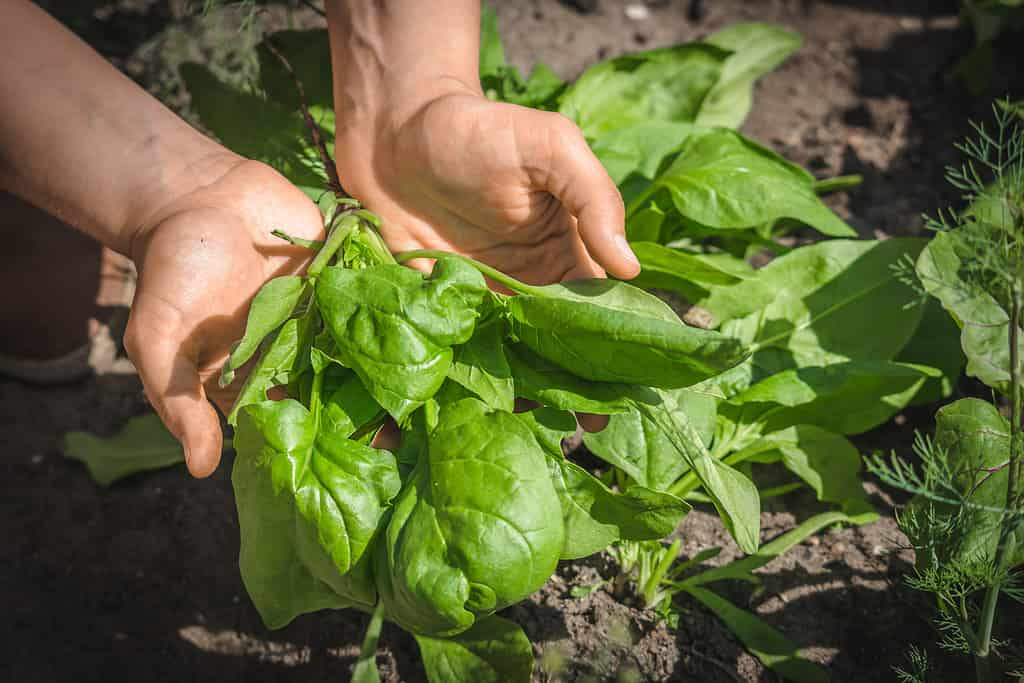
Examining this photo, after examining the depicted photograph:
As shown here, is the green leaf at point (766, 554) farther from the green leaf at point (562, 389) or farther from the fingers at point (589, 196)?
the fingers at point (589, 196)

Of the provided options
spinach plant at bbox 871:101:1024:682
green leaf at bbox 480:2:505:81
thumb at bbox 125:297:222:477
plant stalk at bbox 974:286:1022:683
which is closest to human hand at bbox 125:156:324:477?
thumb at bbox 125:297:222:477

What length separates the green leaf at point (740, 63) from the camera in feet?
6.24

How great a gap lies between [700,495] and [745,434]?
14 cm

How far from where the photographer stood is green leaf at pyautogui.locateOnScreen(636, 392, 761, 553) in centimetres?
102

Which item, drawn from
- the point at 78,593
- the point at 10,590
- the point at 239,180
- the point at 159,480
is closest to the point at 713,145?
the point at 239,180

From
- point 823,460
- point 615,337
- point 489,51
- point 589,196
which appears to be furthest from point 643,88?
point 615,337

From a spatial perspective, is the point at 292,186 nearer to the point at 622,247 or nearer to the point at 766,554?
the point at 622,247

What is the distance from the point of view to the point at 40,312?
196cm

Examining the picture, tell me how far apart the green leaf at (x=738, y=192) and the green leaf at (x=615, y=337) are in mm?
412

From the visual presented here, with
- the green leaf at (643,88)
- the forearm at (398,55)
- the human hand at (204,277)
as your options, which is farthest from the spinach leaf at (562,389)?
the green leaf at (643,88)

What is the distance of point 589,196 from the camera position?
1180mm

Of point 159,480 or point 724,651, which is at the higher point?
point 724,651

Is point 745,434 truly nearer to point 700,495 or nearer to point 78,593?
point 700,495

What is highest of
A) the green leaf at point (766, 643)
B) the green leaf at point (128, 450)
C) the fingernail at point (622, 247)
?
the fingernail at point (622, 247)
